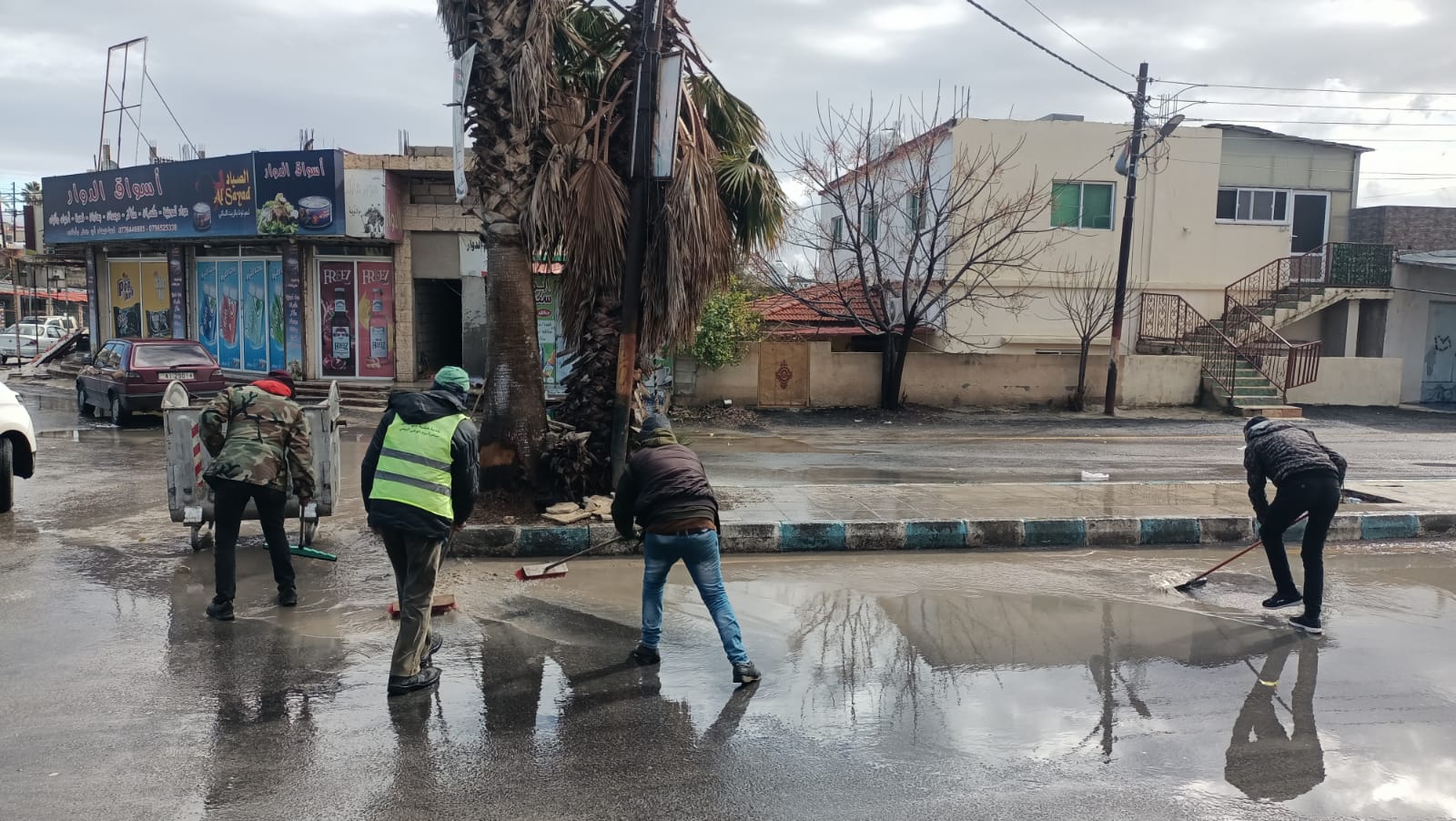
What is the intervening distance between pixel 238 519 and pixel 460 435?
81.8 inches

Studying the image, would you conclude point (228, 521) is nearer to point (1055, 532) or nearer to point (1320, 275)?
point (1055, 532)

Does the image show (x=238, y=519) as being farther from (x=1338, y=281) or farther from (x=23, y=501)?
(x=1338, y=281)

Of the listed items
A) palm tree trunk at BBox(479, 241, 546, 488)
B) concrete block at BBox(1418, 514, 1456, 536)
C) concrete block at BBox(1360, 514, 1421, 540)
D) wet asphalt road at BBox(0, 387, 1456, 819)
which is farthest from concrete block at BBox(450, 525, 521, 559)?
concrete block at BBox(1418, 514, 1456, 536)

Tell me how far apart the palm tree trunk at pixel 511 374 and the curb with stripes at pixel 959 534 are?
730mm

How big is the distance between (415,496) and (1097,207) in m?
22.8

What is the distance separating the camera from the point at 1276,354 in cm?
2305

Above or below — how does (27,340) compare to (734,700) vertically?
above

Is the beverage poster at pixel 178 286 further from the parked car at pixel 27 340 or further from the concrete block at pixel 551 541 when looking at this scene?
the concrete block at pixel 551 541

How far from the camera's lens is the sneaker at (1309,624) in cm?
651

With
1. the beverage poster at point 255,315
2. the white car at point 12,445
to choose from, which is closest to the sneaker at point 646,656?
the white car at point 12,445

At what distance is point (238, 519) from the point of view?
641 centimetres

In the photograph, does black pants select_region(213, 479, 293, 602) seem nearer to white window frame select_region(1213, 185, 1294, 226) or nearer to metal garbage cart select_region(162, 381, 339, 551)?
metal garbage cart select_region(162, 381, 339, 551)

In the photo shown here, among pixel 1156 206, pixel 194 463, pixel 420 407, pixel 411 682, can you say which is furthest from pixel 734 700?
pixel 1156 206

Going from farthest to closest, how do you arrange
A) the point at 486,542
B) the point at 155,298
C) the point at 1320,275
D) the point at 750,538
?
the point at 155,298, the point at 1320,275, the point at 750,538, the point at 486,542
